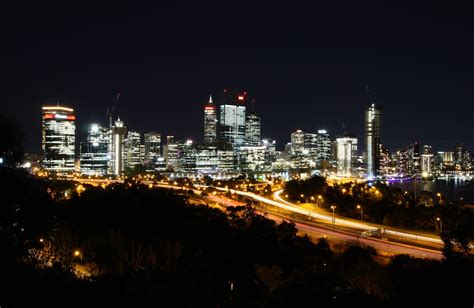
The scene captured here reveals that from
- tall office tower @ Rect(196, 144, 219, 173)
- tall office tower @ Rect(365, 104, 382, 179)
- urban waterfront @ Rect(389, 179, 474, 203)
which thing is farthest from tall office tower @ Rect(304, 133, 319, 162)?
urban waterfront @ Rect(389, 179, 474, 203)

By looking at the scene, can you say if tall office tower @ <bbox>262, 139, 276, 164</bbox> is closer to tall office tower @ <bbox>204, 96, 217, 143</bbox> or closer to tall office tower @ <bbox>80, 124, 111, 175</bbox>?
tall office tower @ <bbox>204, 96, 217, 143</bbox>

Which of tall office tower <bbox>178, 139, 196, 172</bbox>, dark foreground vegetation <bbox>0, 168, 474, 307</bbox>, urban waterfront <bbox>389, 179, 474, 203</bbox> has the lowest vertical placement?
urban waterfront <bbox>389, 179, 474, 203</bbox>

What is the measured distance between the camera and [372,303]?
16.8 ft

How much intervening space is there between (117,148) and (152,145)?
858 inches

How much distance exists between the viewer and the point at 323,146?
106 m

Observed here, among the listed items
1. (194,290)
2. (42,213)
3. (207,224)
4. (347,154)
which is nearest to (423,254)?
(207,224)

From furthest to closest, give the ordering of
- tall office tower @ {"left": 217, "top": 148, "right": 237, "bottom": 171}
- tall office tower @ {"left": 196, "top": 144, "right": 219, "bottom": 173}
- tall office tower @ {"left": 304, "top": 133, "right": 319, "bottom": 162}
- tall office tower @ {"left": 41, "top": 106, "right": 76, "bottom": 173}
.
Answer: tall office tower @ {"left": 304, "top": 133, "right": 319, "bottom": 162} → tall office tower @ {"left": 217, "top": 148, "right": 237, "bottom": 171} → tall office tower @ {"left": 196, "top": 144, "right": 219, "bottom": 173} → tall office tower @ {"left": 41, "top": 106, "right": 76, "bottom": 173}

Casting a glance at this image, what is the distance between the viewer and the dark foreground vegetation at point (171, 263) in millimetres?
5270

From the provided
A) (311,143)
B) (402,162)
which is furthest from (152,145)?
(402,162)

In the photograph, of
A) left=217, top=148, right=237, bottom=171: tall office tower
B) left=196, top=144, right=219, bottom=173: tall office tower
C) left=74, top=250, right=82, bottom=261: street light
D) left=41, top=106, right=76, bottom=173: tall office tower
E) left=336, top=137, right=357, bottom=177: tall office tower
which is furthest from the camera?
left=336, top=137, right=357, bottom=177: tall office tower

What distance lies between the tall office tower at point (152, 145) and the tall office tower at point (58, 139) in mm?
24524

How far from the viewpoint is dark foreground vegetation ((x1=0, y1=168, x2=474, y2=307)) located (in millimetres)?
5270

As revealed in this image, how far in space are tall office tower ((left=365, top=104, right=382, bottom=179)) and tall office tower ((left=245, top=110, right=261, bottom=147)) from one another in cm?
2478

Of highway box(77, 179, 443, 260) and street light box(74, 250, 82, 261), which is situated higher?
street light box(74, 250, 82, 261)
